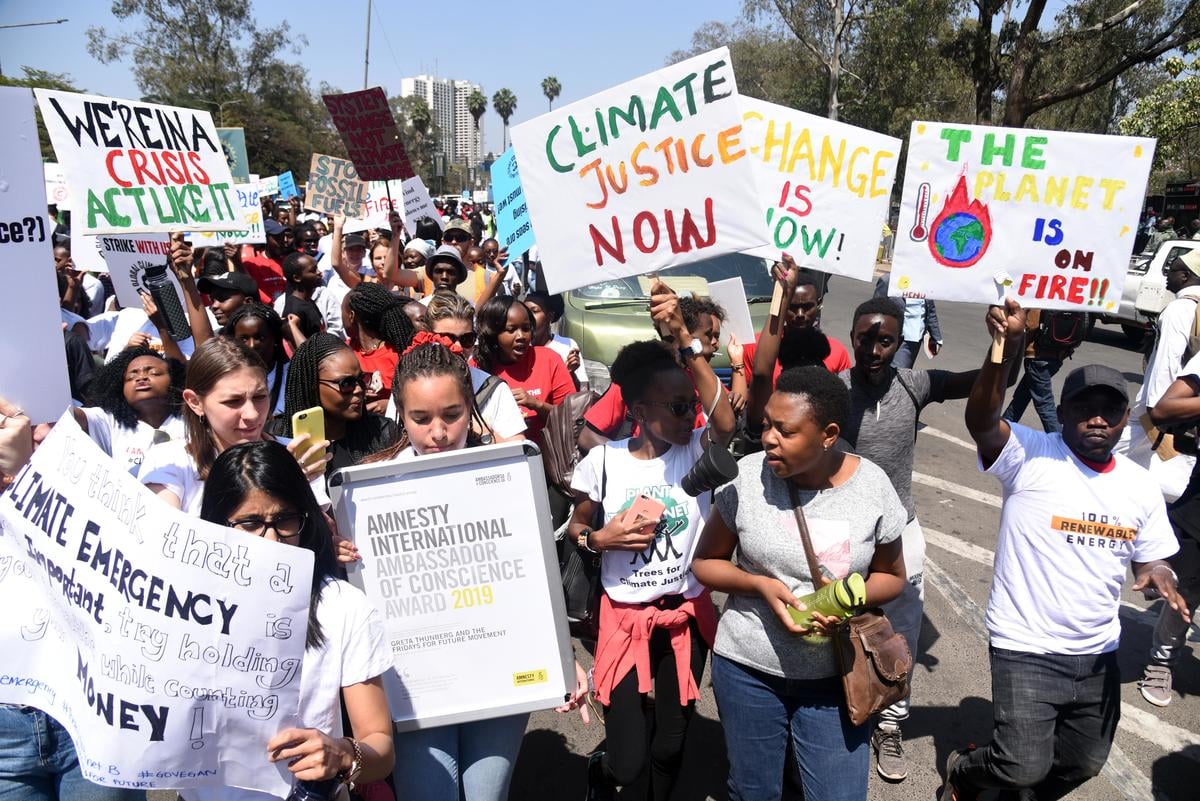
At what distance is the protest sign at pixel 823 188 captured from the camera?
4.18 metres

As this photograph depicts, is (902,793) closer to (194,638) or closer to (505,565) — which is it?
(505,565)

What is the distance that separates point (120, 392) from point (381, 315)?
1467 mm

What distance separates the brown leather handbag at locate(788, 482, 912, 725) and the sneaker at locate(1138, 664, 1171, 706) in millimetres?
2606

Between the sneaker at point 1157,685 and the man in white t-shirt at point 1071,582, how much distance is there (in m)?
1.56

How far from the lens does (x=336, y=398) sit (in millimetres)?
3434

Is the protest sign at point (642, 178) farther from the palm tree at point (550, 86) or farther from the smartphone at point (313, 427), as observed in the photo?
the palm tree at point (550, 86)

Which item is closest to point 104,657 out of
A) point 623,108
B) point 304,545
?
point 304,545

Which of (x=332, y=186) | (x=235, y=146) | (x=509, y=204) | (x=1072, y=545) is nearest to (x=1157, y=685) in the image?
(x=1072, y=545)

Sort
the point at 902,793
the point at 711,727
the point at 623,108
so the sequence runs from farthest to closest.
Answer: the point at 711,727, the point at 902,793, the point at 623,108

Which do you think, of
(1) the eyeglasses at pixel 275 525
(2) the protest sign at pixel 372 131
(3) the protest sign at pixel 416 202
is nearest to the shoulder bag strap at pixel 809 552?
(1) the eyeglasses at pixel 275 525

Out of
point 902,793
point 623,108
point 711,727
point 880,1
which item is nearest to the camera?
point 623,108

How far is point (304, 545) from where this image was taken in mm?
2248

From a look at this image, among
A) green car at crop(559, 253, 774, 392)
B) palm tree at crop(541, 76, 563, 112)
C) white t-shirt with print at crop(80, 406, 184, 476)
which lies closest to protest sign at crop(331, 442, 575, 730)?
white t-shirt with print at crop(80, 406, 184, 476)

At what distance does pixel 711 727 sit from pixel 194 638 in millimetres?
2879
